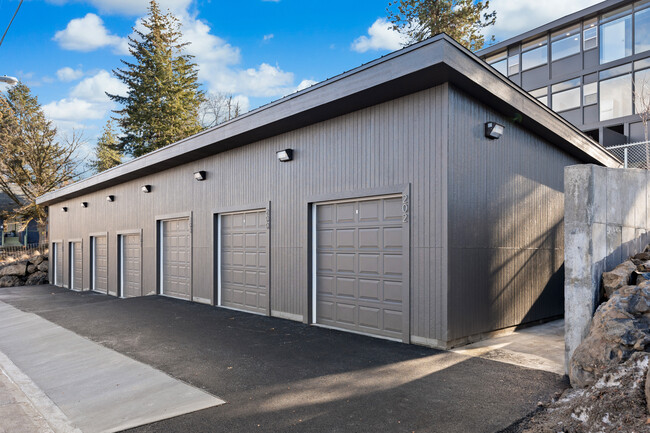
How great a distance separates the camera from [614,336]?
3863 millimetres

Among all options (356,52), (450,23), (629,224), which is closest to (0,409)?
(629,224)

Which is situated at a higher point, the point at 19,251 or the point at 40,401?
the point at 19,251

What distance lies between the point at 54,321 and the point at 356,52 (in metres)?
21.5

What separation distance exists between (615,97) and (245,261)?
16436mm

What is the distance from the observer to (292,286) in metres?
8.26

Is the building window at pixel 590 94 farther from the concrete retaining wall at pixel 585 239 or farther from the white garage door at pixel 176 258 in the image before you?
the white garage door at pixel 176 258

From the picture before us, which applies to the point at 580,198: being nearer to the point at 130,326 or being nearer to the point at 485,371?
the point at 485,371

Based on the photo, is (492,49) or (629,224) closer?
(629,224)

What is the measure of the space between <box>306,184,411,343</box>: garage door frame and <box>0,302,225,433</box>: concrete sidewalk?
10.1 ft

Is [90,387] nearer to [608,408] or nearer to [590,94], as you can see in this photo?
[608,408]

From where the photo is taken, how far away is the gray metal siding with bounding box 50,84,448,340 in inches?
240

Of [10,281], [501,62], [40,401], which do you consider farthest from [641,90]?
[10,281]

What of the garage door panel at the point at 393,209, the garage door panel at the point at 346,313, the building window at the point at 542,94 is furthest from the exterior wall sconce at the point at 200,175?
the building window at the point at 542,94

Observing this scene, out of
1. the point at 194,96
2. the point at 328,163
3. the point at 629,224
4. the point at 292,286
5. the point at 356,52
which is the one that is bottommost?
the point at 292,286
